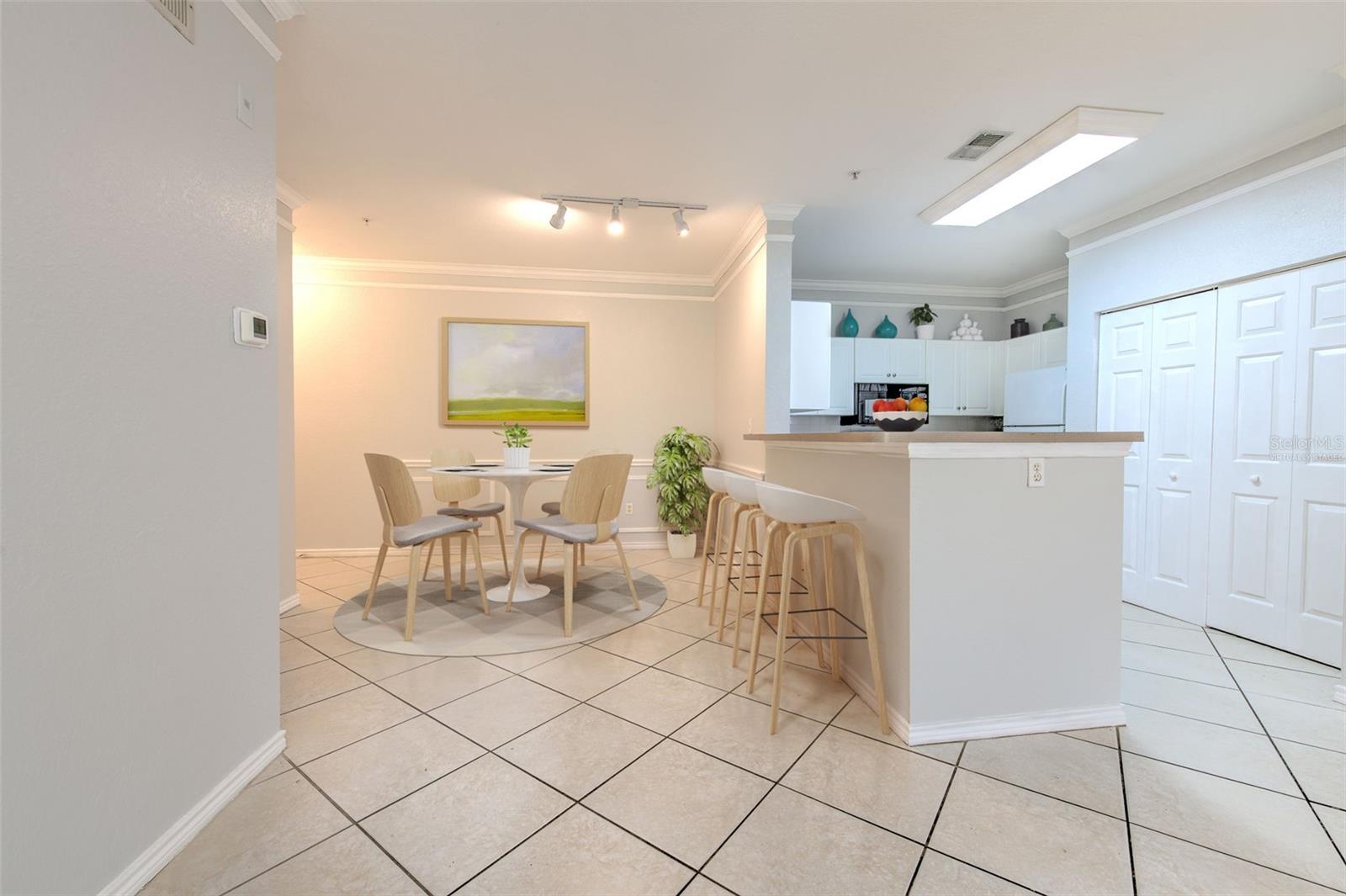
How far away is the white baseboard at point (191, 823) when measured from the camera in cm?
125

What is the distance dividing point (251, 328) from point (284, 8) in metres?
1.18

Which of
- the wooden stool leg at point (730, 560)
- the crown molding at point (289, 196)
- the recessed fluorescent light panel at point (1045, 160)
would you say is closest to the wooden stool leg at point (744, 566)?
the wooden stool leg at point (730, 560)

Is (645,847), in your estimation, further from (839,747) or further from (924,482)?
(924,482)

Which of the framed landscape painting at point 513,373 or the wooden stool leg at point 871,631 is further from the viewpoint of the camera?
the framed landscape painting at point 513,373

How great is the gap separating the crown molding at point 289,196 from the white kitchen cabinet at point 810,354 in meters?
3.44

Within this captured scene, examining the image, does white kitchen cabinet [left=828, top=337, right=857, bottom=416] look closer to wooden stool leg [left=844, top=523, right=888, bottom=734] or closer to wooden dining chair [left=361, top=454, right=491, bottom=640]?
wooden stool leg [left=844, top=523, right=888, bottom=734]

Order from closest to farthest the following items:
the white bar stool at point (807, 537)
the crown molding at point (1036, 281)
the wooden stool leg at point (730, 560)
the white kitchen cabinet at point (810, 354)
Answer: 1. the white bar stool at point (807, 537)
2. the wooden stool leg at point (730, 560)
3. the white kitchen cabinet at point (810, 354)
4. the crown molding at point (1036, 281)

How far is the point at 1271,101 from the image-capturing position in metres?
2.50

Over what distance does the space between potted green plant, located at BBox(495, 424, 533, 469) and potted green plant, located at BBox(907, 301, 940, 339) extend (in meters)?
4.14

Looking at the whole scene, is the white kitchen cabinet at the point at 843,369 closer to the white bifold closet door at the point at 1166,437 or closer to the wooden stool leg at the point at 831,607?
the white bifold closet door at the point at 1166,437

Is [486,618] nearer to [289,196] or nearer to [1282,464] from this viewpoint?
[289,196]

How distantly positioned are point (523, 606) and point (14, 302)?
2.74 meters

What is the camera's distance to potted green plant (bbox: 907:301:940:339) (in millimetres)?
5480

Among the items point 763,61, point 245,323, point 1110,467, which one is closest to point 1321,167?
point 1110,467
